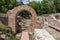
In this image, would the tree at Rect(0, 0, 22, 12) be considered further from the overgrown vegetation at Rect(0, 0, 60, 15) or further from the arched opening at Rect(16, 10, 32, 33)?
the arched opening at Rect(16, 10, 32, 33)

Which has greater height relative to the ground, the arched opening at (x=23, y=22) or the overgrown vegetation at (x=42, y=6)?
the overgrown vegetation at (x=42, y=6)

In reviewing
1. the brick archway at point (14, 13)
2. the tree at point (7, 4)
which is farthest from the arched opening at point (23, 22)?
the tree at point (7, 4)

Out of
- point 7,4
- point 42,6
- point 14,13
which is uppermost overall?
point 14,13

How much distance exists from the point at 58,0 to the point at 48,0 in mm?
2187

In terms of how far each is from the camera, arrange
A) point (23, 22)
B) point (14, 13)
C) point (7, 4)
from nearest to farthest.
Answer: point (14, 13) < point (23, 22) < point (7, 4)

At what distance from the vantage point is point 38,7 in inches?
1631

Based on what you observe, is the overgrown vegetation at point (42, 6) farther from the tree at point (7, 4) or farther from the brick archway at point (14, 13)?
the brick archway at point (14, 13)

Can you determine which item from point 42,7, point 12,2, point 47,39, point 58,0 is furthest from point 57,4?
point 47,39

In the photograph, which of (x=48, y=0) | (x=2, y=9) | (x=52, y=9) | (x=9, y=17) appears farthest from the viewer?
(x=48, y=0)

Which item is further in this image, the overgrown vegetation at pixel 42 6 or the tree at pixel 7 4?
the overgrown vegetation at pixel 42 6

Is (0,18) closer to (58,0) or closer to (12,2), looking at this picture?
(12,2)

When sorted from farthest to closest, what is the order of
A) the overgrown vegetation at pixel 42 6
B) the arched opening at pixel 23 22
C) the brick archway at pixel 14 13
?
1. the overgrown vegetation at pixel 42 6
2. the arched opening at pixel 23 22
3. the brick archway at pixel 14 13

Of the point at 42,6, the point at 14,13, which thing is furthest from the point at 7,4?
the point at 14,13

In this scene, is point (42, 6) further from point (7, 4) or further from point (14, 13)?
point (14, 13)
